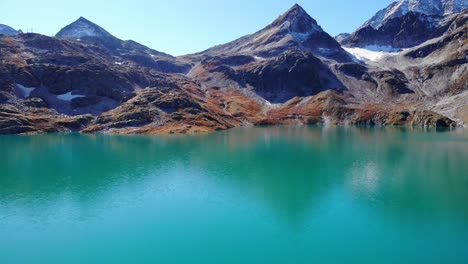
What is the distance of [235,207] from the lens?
44594 millimetres

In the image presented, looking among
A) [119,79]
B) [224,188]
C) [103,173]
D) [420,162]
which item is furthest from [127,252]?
[119,79]

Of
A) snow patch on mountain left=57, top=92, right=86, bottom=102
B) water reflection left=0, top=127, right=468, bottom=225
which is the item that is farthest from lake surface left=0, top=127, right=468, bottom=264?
snow patch on mountain left=57, top=92, right=86, bottom=102

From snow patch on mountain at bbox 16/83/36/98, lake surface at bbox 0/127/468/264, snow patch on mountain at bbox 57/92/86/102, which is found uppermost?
snow patch on mountain at bbox 16/83/36/98

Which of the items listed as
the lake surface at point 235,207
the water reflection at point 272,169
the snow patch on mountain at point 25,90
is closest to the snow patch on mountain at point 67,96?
the snow patch on mountain at point 25,90

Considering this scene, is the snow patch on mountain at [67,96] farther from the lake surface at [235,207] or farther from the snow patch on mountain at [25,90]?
the lake surface at [235,207]

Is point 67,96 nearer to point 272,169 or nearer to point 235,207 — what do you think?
point 272,169

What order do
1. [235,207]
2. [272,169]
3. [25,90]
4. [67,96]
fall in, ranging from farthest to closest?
1. [67,96]
2. [25,90]
3. [272,169]
4. [235,207]

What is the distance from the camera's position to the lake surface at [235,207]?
31.7 m

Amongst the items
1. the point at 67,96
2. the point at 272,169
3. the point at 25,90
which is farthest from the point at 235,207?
the point at 25,90

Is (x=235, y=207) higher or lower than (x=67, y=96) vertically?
lower

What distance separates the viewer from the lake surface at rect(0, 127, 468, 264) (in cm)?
3170

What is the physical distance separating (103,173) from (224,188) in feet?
80.6

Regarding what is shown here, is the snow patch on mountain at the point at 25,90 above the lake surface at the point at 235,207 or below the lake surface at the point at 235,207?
above

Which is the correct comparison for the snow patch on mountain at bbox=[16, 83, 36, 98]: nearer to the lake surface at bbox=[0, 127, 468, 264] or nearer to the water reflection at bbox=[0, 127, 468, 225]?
the water reflection at bbox=[0, 127, 468, 225]
